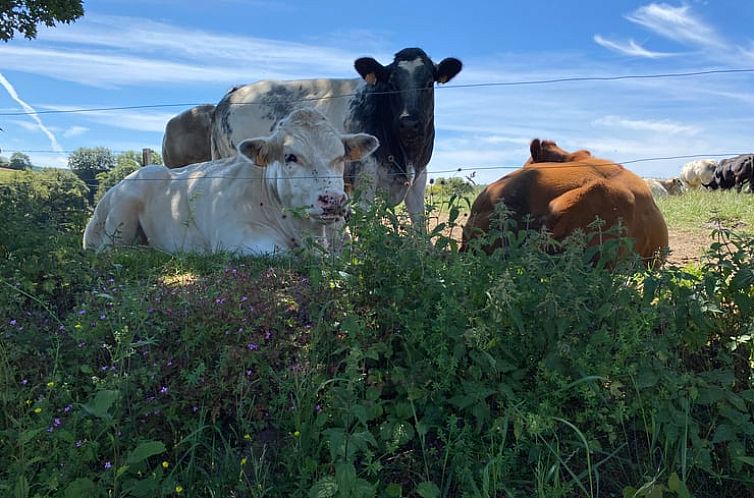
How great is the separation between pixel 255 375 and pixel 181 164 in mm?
7412

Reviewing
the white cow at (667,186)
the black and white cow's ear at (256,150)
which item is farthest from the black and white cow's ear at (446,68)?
the white cow at (667,186)

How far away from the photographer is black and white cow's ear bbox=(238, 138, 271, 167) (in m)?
5.52

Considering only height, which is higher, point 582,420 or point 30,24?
point 30,24

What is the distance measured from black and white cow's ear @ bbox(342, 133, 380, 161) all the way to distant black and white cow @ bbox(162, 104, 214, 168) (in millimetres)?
4363

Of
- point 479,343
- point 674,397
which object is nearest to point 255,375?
point 479,343

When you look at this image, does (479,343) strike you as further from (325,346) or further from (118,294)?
(118,294)

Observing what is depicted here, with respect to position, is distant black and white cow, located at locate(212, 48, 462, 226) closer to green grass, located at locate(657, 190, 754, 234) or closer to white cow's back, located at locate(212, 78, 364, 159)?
white cow's back, located at locate(212, 78, 364, 159)

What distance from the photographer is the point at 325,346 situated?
3.20 m

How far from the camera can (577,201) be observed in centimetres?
529

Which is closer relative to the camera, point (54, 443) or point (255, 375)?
point (54, 443)

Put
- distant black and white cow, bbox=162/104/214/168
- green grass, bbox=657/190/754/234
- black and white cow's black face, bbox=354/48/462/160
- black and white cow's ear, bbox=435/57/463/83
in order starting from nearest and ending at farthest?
1. black and white cow's black face, bbox=354/48/462/160
2. black and white cow's ear, bbox=435/57/463/83
3. green grass, bbox=657/190/754/234
4. distant black and white cow, bbox=162/104/214/168

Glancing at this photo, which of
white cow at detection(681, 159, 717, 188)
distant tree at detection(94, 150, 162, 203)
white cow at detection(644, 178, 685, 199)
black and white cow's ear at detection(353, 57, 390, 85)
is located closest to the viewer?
black and white cow's ear at detection(353, 57, 390, 85)

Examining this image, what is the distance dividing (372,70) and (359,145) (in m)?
1.68

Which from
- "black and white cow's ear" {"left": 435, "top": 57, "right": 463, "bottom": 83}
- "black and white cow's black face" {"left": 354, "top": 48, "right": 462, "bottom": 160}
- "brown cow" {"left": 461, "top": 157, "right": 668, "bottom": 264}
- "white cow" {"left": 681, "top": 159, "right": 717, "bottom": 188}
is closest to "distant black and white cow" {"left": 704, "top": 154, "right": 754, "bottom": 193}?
"white cow" {"left": 681, "top": 159, "right": 717, "bottom": 188}
